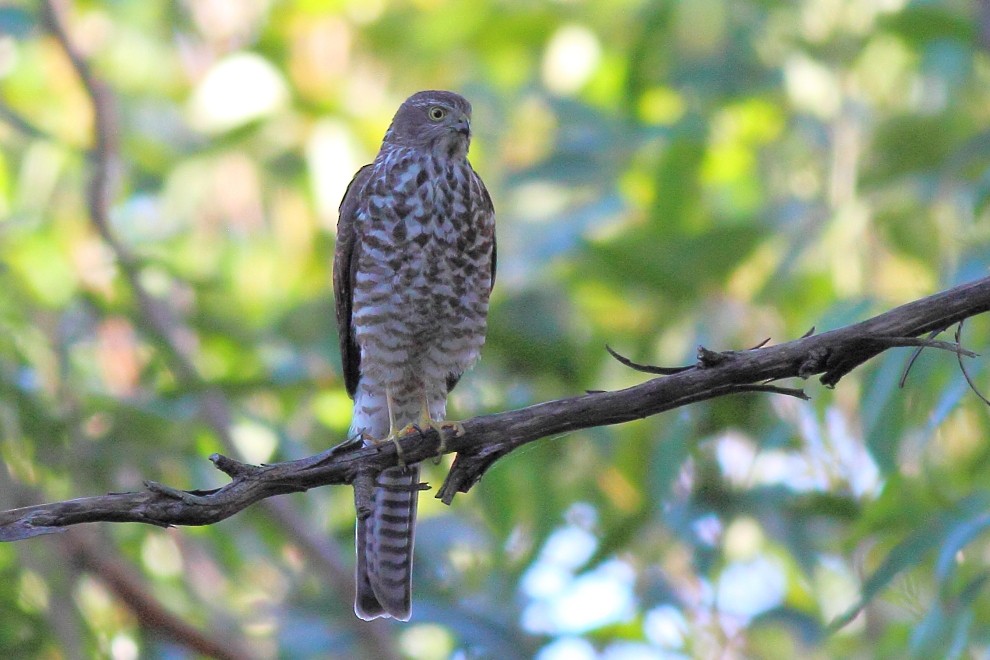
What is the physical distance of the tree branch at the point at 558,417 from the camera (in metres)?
2.59

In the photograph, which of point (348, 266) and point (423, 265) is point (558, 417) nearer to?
point (423, 265)

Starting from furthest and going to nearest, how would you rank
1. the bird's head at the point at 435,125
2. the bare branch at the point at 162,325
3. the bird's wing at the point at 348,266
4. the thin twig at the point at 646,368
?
the bare branch at the point at 162,325 → the bird's head at the point at 435,125 → the bird's wing at the point at 348,266 → the thin twig at the point at 646,368

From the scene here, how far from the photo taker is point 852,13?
23.5 feet

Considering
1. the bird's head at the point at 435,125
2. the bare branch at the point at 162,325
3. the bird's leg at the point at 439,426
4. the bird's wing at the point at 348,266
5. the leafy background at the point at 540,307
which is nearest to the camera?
the bird's leg at the point at 439,426

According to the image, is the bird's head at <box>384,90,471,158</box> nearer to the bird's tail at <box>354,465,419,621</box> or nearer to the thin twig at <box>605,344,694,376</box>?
the bird's tail at <box>354,465,419,621</box>

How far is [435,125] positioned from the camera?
4.91 m

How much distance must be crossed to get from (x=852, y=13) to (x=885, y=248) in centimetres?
140

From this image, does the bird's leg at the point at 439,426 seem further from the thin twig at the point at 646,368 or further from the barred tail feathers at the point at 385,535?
the thin twig at the point at 646,368

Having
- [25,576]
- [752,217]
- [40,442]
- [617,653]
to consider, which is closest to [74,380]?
[40,442]

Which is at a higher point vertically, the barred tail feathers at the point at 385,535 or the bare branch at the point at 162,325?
the bare branch at the point at 162,325

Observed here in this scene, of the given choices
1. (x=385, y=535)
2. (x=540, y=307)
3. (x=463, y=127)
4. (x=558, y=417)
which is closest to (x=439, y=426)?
(x=385, y=535)

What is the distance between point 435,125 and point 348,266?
0.68 meters

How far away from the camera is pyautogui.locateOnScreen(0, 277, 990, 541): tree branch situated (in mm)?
2594

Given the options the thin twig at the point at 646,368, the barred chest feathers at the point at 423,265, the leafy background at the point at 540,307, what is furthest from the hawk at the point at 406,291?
the thin twig at the point at 646,368
